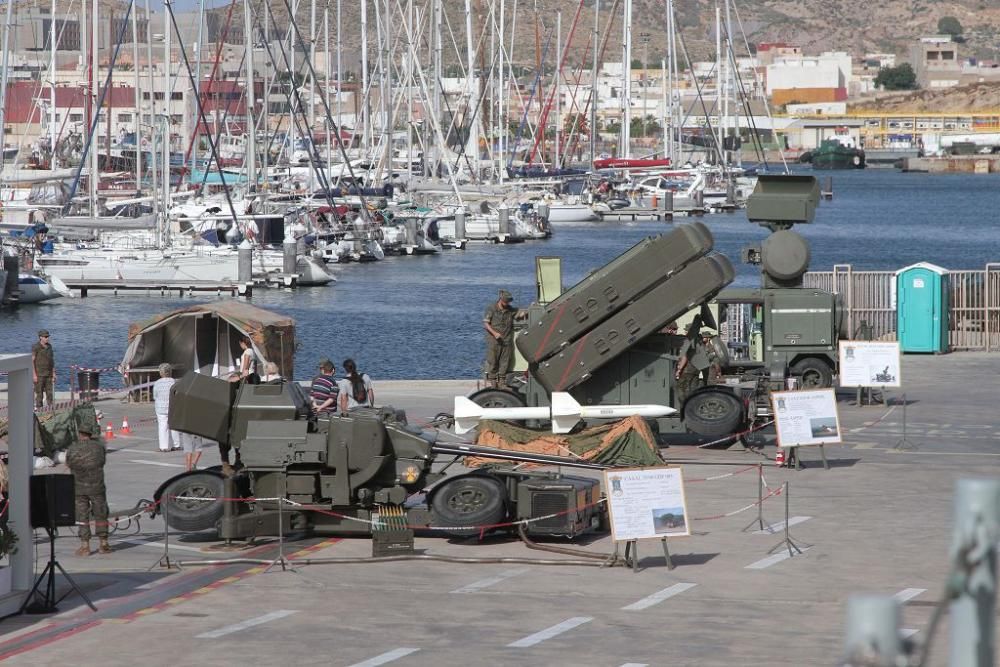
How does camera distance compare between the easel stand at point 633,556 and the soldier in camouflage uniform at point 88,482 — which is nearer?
the easel stand at point 633,556

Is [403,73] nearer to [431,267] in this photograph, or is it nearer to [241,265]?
[431,267]

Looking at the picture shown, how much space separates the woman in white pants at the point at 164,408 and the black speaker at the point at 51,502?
808 cm

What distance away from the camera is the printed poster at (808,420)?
2209cm

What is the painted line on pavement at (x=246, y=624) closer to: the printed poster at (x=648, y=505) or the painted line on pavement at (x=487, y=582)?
the painted line on pavement at (x=487, y=582)

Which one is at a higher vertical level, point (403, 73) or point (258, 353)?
point (403, 73)

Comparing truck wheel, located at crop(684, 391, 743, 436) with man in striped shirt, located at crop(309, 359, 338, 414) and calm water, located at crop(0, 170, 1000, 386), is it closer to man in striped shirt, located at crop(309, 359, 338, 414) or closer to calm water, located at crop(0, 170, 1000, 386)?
man in striped shirt, located at crop(309, 359, 338, 414)

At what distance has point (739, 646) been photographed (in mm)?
14305

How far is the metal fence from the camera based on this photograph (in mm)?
36875

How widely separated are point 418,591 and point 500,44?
3571 inches

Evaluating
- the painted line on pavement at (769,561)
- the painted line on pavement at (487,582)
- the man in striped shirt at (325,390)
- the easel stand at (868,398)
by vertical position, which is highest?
the man in striped shirt at (325,390)

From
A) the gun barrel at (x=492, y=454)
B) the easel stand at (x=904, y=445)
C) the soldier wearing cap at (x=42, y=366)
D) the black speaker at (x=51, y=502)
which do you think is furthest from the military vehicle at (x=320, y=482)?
the soldier wearing cap at (x=42, y=366)

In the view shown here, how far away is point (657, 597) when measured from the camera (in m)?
16.4

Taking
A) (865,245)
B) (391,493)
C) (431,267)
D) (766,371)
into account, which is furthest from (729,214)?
(391,493)

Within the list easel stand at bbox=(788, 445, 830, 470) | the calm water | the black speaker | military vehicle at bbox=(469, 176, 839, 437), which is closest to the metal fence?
military vehicle at bbox=(469, 176, 839, 437)
